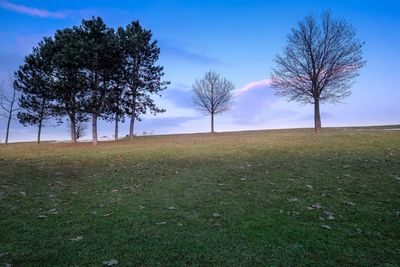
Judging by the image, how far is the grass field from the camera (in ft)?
16.7

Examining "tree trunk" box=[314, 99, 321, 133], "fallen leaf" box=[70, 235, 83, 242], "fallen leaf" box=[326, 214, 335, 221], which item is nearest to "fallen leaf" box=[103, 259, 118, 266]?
"fallen leaf" box=[70, 235, 83, 242]

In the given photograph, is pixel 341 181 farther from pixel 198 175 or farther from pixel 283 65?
pixel 283 65

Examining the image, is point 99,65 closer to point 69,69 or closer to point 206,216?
point 69,69

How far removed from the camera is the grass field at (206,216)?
5094mm

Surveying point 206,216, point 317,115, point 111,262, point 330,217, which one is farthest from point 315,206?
point 317,115

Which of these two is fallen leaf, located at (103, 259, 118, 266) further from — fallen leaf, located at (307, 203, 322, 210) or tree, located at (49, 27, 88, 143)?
tree, located at (49, 27, 88, 143)

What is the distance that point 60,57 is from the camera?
2944 cm

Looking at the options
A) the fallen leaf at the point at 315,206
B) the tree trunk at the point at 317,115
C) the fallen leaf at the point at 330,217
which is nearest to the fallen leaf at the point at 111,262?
the fallen leaf at the point at 330,217

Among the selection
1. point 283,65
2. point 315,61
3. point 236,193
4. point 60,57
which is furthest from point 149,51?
point 236,193

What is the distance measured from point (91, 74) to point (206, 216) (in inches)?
1112

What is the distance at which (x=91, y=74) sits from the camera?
104 ft

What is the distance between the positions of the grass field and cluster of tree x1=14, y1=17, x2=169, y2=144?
64.2 feet

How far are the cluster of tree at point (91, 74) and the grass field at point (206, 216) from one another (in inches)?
770

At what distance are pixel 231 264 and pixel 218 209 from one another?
283cm
